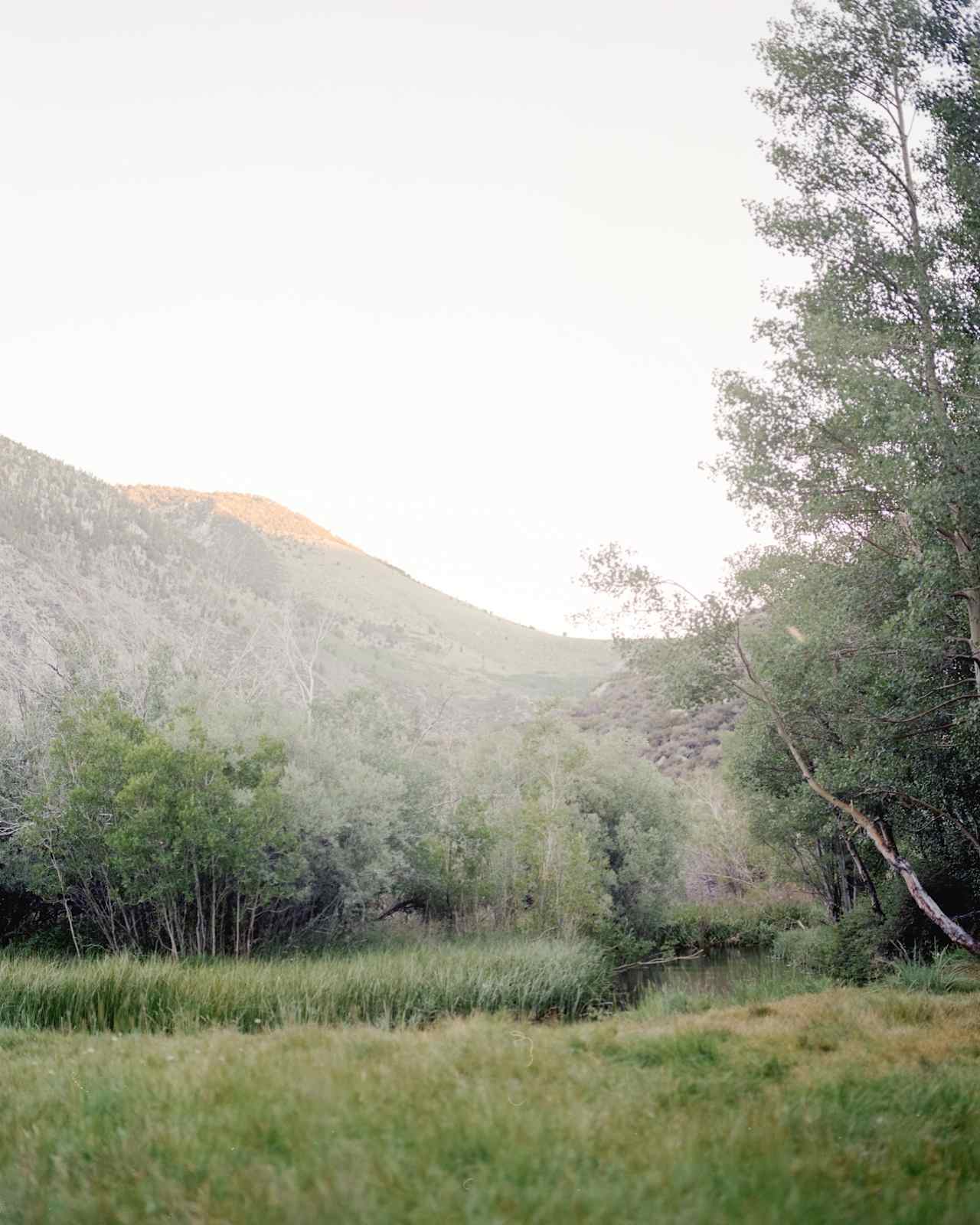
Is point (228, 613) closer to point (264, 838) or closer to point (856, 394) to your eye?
point (264, 838)

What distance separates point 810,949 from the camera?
2289 centimetres

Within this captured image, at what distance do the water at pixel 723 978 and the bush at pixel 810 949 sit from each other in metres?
0.36

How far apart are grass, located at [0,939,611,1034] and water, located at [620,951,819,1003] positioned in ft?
7.84

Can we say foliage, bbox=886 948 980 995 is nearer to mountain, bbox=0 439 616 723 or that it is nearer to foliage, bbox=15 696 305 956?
foliage, bbox=15 696 305 956

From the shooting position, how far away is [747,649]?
16.8 m

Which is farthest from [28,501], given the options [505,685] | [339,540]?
[339,540]

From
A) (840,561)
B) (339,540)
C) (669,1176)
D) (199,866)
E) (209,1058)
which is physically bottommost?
(199,866)

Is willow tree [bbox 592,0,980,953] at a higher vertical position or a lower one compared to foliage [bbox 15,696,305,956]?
higher

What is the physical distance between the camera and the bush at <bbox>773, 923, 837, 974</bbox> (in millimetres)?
21281

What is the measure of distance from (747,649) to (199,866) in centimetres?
1358

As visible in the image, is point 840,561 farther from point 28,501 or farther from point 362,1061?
point 28,501

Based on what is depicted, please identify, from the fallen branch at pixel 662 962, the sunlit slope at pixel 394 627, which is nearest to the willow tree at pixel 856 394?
the fallen branch at pixel 662 962

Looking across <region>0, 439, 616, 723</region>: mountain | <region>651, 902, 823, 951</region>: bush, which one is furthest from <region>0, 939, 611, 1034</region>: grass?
<region>651, 902, 823, 951</region>: bush

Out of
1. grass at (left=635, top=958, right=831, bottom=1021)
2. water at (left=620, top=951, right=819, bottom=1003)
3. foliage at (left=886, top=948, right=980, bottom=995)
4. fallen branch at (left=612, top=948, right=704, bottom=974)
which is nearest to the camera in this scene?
grass at (left=635, top=958, right=831, bottom=1021)
